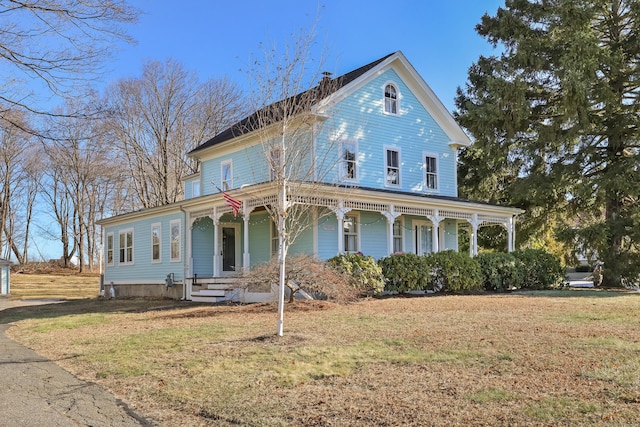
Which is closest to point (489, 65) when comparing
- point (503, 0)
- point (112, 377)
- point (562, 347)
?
point (503, 0)

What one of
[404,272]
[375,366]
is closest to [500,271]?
[404,272]

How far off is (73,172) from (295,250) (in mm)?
30735

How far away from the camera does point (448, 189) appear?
78.2 ft

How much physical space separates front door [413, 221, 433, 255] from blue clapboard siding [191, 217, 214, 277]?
8.29 metres

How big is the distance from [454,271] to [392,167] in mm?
5279

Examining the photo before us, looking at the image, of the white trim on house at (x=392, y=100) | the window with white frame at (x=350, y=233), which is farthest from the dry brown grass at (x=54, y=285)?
the white trim on house at (x=392, y=100)

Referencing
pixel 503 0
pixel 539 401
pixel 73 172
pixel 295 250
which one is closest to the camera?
pixel 539 401

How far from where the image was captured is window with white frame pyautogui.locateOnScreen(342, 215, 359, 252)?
20.1m

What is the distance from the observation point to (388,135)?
21.9 metres

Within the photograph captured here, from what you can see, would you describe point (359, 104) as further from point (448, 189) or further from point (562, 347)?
point (562, 347)

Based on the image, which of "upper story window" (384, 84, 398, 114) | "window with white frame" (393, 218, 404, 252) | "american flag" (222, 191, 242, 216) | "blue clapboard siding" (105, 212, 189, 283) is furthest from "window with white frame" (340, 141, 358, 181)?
"blue clapboard siding" (105, 212, 189, 283)

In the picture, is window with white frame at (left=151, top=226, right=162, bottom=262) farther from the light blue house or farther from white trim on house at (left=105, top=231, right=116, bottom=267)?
white trim on house at (left=105, top=231, right=116, bottom=267)

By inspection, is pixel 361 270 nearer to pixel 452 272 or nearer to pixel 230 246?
pixel 452 272

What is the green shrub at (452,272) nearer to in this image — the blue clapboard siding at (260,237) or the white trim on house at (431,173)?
the white trim on house at (431,173)
